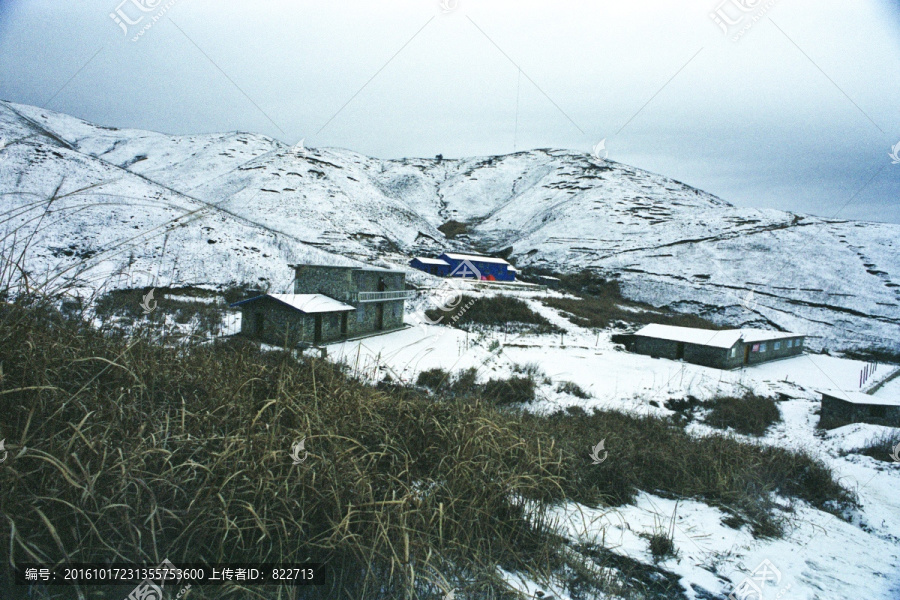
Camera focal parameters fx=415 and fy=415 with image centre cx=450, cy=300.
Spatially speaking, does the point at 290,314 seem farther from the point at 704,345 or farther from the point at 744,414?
the point at 704,345

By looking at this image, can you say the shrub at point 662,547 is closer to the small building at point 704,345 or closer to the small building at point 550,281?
the small building at point 704,345

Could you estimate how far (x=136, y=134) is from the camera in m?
128

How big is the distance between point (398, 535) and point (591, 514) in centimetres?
183

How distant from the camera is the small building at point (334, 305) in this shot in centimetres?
2098

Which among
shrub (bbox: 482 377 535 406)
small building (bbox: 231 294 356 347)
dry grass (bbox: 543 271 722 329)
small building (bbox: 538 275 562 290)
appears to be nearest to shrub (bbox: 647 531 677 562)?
shrub (bbox: 482 377 535 406)

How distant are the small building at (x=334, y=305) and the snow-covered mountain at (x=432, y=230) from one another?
463cm

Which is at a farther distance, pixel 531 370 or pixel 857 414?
pixel 531 370

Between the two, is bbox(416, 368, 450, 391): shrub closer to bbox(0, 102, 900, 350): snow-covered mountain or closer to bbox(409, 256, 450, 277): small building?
bbox(0, 102, 900, 350): snow-covered mountain

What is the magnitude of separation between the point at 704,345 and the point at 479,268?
36110mm

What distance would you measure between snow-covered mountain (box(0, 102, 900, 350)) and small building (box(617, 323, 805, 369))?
18294 millimetres

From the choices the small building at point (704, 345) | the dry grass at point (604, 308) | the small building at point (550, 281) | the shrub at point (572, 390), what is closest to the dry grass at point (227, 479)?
the shrub at point (572, 390)

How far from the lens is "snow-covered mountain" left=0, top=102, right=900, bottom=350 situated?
37531mm

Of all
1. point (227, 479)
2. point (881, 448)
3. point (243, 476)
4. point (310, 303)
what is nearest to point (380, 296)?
point (310, 303)

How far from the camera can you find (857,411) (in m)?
17.0
